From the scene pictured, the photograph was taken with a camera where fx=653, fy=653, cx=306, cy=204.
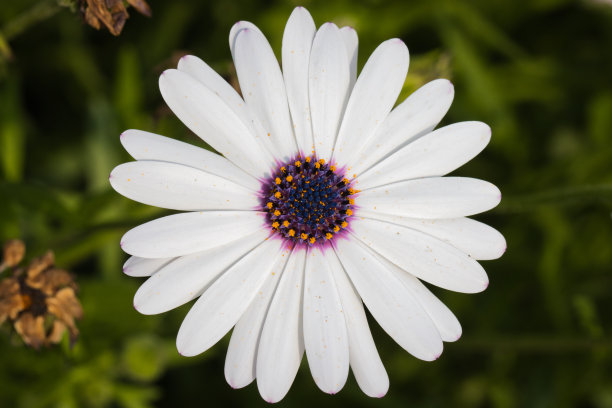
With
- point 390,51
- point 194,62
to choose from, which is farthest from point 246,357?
point 390,51

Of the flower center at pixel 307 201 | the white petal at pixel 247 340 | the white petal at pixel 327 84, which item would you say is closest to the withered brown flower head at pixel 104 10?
the white petal at pixel 327 84

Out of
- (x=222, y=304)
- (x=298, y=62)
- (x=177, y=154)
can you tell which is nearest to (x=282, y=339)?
(x=222, y=304)

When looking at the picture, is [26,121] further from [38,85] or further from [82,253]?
[82,253]

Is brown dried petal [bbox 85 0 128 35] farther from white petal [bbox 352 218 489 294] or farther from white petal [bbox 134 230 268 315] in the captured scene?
white petal [bbox 352 218 489 294]

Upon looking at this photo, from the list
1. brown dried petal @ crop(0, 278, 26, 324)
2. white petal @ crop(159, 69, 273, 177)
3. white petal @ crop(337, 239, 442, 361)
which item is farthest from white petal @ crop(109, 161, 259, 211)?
brown dried petal @ crop(0, 278, 26, 324)

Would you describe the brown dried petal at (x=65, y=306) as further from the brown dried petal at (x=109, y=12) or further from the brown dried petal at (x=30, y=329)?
the brown dried petal at (x=109, y=12)

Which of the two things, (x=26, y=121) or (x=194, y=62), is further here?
(x=26, y=121)

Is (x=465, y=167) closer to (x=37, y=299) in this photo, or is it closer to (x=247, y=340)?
(x=247, y=340)
